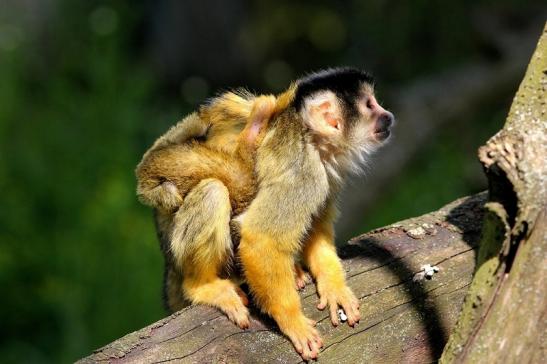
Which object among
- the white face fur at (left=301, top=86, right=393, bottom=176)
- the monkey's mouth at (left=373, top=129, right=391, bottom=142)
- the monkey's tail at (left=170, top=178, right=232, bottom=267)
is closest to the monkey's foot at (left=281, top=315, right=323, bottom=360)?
the monkey's tail at (left=170, top=178, right=232, bottom=267)

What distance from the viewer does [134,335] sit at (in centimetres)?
354

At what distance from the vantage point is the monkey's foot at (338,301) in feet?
12.3

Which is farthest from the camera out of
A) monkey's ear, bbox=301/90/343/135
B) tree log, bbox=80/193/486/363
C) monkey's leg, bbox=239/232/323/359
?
monkey's ear, bbox=301/90/343/135

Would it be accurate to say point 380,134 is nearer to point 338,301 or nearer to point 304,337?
point 338,301

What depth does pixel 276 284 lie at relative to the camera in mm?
3838

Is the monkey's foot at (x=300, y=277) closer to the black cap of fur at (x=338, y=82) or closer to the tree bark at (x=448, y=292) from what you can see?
the tree bark at (x=448, y=292)

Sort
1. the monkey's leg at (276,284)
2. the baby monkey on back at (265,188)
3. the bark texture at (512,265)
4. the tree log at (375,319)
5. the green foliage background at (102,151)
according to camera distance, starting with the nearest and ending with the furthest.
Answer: the bark texture at (512,265) → the tree log at (375,319) → the monkey's leg at (276,284) → the baby monkey on back at (265,188) → the green foliage background at (102,151)

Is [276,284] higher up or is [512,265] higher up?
[276,284]

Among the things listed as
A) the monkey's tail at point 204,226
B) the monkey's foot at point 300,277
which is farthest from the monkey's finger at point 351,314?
the monkey's tail at point 204,226

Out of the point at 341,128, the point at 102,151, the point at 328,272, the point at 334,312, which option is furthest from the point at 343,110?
the point at 102,151

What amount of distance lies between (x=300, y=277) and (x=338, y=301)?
0.37 metres

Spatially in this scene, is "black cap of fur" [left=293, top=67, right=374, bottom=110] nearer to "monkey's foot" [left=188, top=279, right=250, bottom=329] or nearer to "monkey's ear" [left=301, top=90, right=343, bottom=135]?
"monkey's ear" [left=301, top=90, right=343, bottom=135]

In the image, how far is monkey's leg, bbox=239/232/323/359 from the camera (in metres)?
3.67

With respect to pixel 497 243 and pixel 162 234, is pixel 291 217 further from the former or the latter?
pixel 497 243
